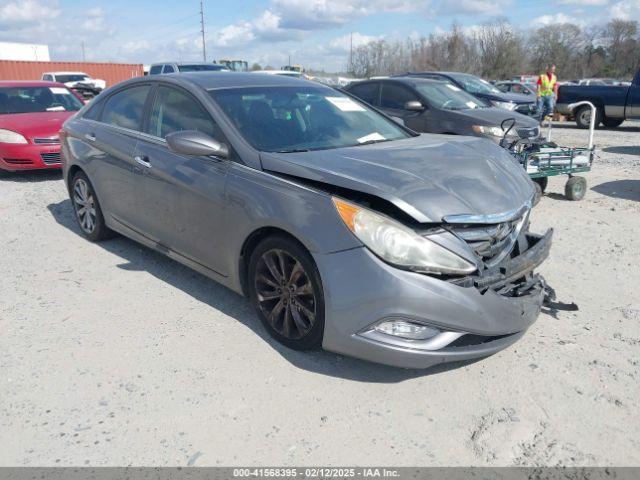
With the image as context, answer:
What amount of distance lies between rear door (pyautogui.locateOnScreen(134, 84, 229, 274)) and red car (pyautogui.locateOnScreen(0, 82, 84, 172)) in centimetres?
499

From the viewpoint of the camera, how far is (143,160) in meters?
4.34

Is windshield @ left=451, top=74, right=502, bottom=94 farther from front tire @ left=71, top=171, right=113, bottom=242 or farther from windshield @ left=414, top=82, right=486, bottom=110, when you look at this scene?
front tire @ left=71, top=171, right=113, bottom=242

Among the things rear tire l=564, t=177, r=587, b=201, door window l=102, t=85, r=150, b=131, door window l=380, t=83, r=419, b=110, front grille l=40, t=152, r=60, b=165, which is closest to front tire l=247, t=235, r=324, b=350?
door window l=102, t=85, r=150, b=131

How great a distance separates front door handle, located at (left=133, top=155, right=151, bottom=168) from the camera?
4.29 m

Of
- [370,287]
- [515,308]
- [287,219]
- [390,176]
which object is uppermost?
[390,176]

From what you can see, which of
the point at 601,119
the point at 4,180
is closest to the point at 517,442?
the point at 4,180

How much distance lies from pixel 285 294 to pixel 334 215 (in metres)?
0.66

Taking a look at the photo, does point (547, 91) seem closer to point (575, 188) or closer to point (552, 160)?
point (575, 188)

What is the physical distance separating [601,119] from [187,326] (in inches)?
676

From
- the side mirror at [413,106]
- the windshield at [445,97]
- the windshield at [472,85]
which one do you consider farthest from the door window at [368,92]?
the windshield at [472,85]

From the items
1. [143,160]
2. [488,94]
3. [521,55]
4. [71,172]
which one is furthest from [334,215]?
[521,55]

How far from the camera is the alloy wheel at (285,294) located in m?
3.17

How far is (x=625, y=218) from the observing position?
648cm

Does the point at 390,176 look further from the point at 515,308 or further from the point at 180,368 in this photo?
the point at 180,368
